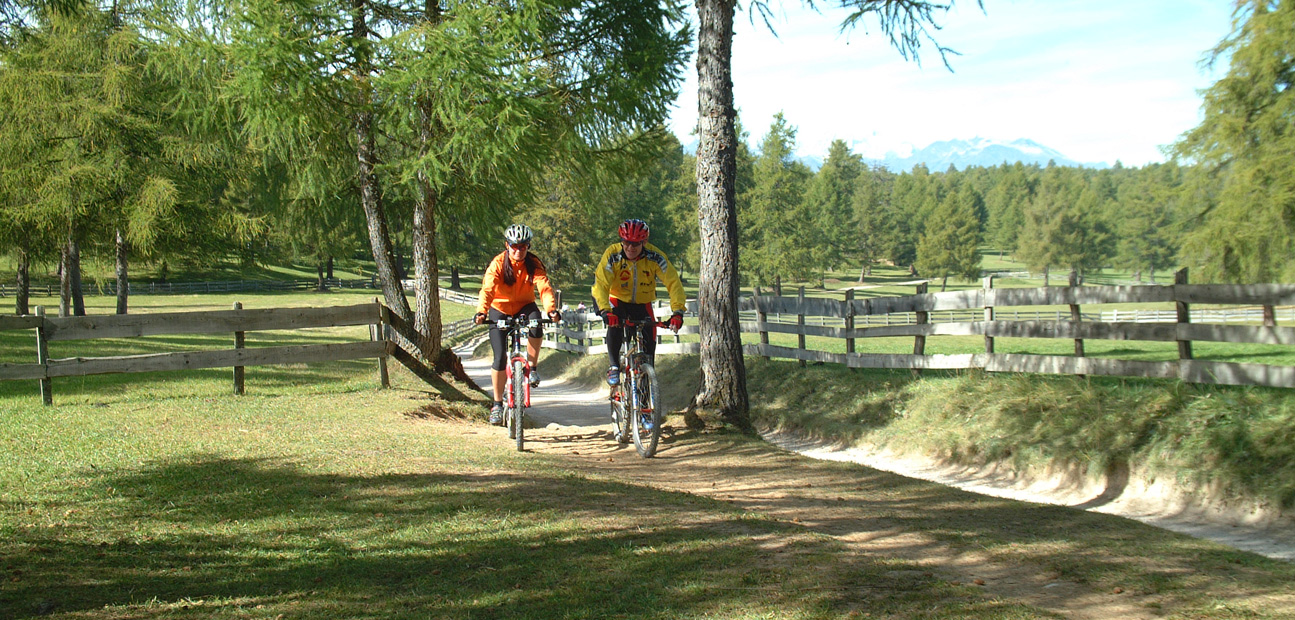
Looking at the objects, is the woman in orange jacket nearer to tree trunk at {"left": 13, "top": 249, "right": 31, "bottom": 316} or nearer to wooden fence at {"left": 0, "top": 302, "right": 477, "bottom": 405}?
wooden fence at {"left": 0, "top": 302, "right": 477, "bottom": 405}

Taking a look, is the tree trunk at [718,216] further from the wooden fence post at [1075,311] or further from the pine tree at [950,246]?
the pine tree at [950,246]

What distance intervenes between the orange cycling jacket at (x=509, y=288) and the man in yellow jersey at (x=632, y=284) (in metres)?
0.59

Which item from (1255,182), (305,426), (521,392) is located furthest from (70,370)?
(1255,182)

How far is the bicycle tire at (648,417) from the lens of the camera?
8.33m

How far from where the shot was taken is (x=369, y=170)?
43.1 feet

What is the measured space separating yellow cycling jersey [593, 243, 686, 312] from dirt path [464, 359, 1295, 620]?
1.57 meters

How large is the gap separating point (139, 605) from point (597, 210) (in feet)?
40.3

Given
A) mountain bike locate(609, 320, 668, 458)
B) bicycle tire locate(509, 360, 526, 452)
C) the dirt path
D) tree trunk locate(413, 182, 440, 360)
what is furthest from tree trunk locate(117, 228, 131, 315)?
mountain bike locate(609, 320, 668, 458)

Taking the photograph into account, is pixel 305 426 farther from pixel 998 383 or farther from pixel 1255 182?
pixel 1255 182

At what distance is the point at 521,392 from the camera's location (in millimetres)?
8586

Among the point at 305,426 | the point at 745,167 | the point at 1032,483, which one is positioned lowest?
the point at 1032,483

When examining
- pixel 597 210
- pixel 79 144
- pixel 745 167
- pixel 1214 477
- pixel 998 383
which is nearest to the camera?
pixel 1214 477

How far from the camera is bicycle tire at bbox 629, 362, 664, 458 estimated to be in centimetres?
833

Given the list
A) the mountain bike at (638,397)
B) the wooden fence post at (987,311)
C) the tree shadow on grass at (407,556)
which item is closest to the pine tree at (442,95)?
the mountain bike at (638,397)
